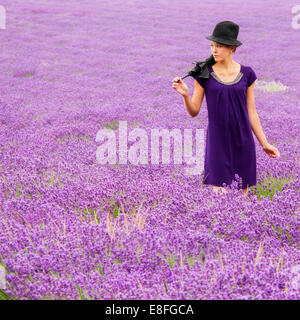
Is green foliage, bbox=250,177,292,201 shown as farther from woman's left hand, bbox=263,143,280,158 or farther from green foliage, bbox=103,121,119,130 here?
green foliage, bbox=103,121,119,130

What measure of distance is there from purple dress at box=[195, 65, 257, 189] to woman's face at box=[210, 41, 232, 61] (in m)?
0.20

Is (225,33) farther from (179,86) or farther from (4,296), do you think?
(4,296)

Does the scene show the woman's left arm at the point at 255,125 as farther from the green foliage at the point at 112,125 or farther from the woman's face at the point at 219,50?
the green foliage at the point at 112,125

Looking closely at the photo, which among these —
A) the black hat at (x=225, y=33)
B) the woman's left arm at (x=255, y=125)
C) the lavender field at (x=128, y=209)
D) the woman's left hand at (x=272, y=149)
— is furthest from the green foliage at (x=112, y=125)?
the black hat at (x=225, y=33)

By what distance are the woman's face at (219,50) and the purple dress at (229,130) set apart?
20cm

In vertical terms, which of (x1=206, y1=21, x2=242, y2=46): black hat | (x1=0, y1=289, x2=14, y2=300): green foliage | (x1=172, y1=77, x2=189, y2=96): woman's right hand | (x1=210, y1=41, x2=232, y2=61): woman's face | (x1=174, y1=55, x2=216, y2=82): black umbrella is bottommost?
(x1=0, y1=289, x2=14, y2=300): green foliage

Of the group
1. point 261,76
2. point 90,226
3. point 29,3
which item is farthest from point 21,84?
point 29,3

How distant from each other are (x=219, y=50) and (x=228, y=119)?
63 centimetres

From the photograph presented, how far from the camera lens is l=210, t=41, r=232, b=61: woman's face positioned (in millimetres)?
3389

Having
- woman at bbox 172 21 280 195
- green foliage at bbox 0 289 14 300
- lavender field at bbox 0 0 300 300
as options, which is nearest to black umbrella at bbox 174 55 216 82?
woman at bbox 172 21 280 195

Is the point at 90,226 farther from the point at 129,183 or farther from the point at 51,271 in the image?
the point at 129,183

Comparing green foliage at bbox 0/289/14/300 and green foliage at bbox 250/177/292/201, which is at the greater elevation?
green foliage at bbox 250/177/292/201

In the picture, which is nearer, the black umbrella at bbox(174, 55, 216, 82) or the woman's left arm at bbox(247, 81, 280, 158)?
the black umbrella at bbox(174, 55, 216, 82)

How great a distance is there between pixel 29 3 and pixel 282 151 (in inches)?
1150
